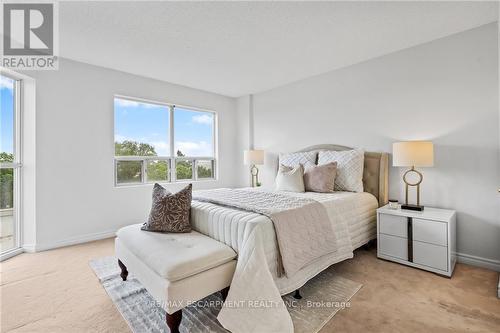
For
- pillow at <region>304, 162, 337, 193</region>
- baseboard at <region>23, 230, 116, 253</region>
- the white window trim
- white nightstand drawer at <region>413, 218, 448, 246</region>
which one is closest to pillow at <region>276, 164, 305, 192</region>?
pillow at <region>304, 162, 337, 193</region>

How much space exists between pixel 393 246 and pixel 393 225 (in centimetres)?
23

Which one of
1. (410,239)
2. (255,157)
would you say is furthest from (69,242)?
(410,239)

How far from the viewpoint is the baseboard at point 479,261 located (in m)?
2.39

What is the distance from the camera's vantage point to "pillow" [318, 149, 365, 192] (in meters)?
3.07

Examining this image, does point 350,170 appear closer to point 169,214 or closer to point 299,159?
point 299,159

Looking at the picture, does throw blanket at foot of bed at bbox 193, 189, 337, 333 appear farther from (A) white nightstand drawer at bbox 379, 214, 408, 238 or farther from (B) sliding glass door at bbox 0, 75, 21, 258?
(B) sliding glass door at bbox 0, 75, 21, 258

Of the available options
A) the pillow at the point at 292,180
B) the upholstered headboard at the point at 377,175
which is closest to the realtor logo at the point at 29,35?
the pillow at the point at 292,180

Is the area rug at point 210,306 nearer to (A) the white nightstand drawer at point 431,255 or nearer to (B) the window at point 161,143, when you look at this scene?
(A) the white nightstand drawer at point 431,255

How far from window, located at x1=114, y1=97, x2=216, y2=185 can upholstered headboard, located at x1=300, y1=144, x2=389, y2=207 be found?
2973 millimetres

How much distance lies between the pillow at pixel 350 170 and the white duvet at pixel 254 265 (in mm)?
851

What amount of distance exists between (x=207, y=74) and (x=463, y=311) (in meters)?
3.94

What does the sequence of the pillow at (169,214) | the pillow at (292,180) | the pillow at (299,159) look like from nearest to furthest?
the pillow at (169,214) → the pillow at (292,180) → the pillow at (299,159)

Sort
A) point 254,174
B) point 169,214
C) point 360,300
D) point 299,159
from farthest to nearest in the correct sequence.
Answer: point 254,174 → point 299,159 → point 169,214 → point 360,300

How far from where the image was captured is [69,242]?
3162 mm
